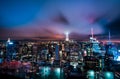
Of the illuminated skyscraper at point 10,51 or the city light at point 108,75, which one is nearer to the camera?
the city light at point 108,75

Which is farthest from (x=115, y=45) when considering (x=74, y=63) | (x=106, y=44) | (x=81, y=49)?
(x=74, y=63)

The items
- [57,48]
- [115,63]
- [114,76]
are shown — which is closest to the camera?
[114,76]

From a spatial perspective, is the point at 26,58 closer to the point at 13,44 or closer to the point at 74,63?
the point at 13,44

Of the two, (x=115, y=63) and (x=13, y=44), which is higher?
(x=13, y=44)

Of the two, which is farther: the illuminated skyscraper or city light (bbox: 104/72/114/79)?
the illuminated skyscraper

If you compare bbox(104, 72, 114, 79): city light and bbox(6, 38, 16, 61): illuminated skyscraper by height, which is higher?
bbox(6, 38, 16, 61): illuminated skyscraper

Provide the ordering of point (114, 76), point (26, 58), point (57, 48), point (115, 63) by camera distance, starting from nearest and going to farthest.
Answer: point (114, 76)
point (115, 63)
point (26, 58)
point (57, 48)

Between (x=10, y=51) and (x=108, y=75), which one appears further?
(x=10, y=51)

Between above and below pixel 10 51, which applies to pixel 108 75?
below

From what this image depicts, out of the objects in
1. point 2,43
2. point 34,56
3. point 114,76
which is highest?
point 2,43

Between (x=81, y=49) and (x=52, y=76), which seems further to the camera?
(x=81, y=49)

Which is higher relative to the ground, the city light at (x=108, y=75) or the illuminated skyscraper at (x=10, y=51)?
the illuminated skyscraper at (x=10, y=51)
